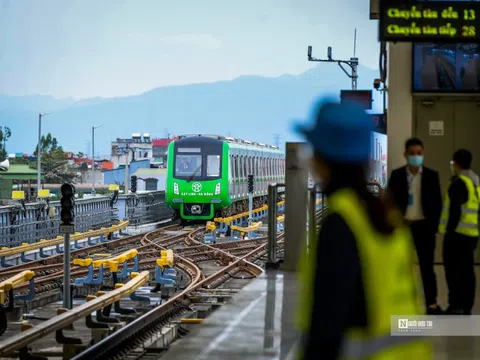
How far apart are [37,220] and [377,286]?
943 inches

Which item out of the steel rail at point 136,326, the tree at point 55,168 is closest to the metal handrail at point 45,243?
the steel rail at point 136,326

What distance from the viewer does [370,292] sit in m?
3.11

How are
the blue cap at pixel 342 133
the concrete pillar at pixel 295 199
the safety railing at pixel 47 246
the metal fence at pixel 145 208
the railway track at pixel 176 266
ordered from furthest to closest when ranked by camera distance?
the metal fence at pixel 145 208 → the safety railing at pixel 47 246 → the concrete pillar at pixel 295 199 → the railway track at pixel 176 266 → the blue cap at pixel 342 133

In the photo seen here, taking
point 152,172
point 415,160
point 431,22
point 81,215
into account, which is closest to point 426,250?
point 415,160

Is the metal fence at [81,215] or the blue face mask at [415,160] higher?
the blue face mask at [415,160]

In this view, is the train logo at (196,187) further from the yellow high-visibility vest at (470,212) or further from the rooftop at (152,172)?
the rooftop at (152,172)

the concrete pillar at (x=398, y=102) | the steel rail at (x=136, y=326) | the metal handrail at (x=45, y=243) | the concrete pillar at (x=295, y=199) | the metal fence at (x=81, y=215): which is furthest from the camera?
the metal fence at (x=81, y=215)

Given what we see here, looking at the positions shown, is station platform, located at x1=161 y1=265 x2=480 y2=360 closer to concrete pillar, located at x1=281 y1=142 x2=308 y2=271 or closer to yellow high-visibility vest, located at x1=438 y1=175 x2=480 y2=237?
yellow high-visibility vest, located at x1=438 y1=175 x2=480 y2=237

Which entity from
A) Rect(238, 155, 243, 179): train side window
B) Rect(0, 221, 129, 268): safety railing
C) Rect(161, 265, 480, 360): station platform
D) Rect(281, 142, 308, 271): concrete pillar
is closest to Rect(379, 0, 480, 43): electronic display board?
Rect(161, 265, 480, 360): station platform

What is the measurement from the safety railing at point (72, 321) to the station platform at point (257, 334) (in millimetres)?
1367

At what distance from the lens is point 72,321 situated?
10938mm

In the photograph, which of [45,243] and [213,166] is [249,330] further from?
[213,166]

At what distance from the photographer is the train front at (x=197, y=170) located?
35.8 metres

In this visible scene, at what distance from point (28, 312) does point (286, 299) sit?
20.0 feet
